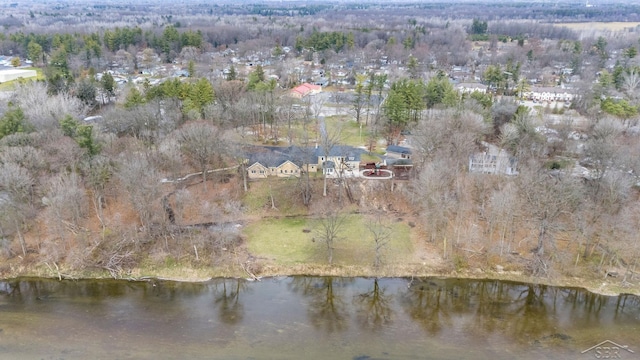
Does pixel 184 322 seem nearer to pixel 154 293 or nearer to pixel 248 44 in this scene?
pixel 154 293

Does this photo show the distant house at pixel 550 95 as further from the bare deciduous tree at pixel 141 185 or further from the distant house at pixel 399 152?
the bare deciduous tree at pixel 141 185

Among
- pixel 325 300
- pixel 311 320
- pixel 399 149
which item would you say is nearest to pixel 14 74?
pixel 399 149

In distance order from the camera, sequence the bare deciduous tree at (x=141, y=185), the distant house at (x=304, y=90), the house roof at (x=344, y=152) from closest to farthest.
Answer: the bare deciduous tree at (x=141, y=185)
the house roof at (x=344, y=152)
the distant house at (x=304, y=90)

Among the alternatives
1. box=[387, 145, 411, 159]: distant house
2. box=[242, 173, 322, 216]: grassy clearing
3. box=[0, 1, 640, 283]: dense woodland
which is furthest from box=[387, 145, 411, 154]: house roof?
box=[242, 173, 322, 216]: grassy clearing

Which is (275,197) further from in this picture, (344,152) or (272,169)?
(344,152)

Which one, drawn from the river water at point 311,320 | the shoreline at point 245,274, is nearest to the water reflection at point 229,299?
the river water at point 311,320

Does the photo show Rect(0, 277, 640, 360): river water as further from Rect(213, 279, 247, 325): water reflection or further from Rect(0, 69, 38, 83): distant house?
Rect(0, 69, 38, 83): distant house

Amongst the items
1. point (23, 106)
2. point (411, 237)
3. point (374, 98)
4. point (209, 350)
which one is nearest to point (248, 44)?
point (374, 98)
